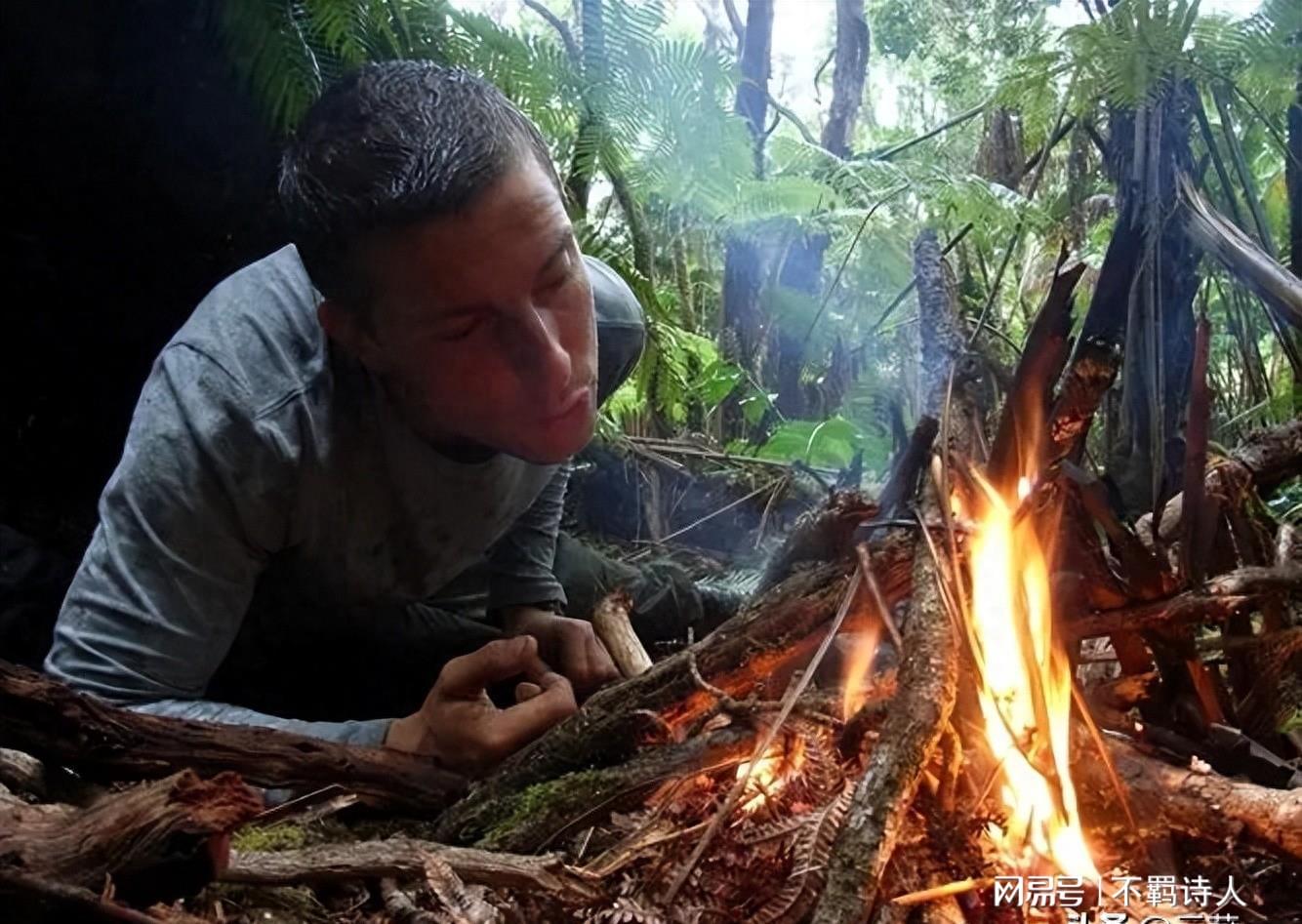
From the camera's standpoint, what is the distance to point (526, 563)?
2107mm

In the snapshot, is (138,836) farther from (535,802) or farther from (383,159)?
(383,159)

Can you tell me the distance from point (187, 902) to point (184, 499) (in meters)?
0.72

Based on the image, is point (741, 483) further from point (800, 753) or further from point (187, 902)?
point (187, 902)

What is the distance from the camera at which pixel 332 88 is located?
137cm

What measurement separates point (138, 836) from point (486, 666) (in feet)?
2.26

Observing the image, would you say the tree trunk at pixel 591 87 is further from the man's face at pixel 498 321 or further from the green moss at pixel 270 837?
the green moss at pixel 270 837

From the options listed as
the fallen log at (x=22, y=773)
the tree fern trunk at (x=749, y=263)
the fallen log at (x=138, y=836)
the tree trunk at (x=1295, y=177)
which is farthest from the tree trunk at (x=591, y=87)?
the fallen log at (x=138, y=836)

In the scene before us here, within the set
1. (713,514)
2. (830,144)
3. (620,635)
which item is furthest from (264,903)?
(830,144)

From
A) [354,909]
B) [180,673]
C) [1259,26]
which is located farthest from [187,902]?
[1259,26]

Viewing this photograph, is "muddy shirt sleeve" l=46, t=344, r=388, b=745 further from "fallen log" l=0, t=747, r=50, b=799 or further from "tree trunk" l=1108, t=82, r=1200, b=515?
"tree trunk" l=1108, t=82, r=1200, b=515

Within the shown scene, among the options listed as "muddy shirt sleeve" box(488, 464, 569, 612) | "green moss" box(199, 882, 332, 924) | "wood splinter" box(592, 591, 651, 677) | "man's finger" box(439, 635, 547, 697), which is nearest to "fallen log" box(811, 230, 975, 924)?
"green moss" box(199, 882, 332, 924)

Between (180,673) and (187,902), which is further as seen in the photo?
(180,673)

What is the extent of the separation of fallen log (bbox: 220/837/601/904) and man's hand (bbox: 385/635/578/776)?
348mm

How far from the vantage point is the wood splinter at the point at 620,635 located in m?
1.70
